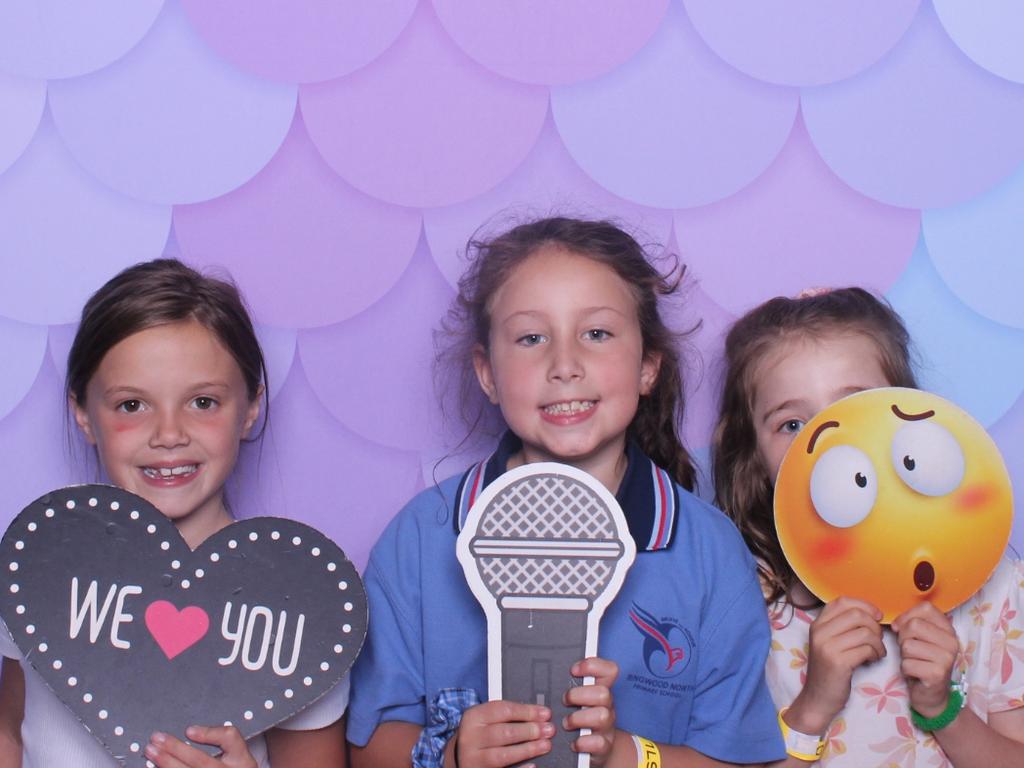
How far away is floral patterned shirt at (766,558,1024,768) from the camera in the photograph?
54.2 inches

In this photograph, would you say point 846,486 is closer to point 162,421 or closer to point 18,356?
point 162,421

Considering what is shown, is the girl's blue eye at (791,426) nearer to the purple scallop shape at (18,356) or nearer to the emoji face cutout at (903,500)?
the emoji face cutout at (903,500)

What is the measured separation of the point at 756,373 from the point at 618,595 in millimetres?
342

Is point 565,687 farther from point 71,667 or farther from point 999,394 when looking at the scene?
point 999,394

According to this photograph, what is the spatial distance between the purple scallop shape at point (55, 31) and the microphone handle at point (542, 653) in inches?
34.7

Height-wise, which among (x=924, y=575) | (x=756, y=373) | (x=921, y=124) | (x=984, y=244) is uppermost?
(x=921, y=124)

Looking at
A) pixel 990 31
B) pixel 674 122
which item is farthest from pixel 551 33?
pixel 990 31

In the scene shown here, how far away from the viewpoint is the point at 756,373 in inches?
59.0

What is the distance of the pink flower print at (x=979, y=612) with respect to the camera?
140 centimetres

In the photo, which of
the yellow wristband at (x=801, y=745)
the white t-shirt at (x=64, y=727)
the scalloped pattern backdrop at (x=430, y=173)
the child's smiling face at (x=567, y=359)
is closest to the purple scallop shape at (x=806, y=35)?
the scalloped pattern backdrop at (x=430, y=173)

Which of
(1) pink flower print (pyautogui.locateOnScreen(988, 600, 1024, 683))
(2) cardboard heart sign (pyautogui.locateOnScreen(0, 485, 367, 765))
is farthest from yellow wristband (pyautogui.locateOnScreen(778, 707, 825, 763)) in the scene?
(2) cardboard heart sign (pyautogui.locateOnScreen(0, 485, 367, 765))

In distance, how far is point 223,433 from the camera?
1403 millimetres

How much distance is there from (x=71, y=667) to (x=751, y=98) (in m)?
1.04

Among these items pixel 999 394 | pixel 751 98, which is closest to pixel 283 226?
pixel 751 98
